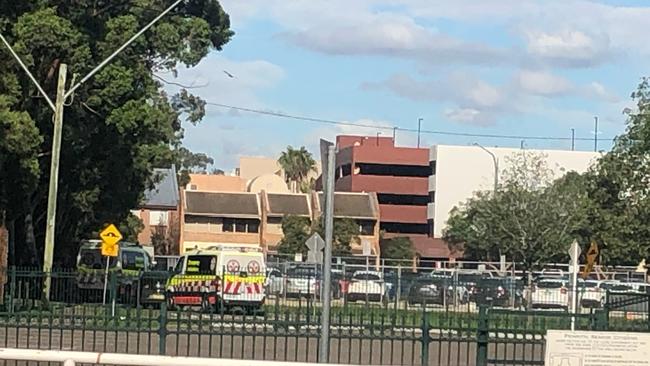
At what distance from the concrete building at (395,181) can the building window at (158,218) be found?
17593mm

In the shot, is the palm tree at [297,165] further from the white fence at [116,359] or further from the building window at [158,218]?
the white fence at [116,359]

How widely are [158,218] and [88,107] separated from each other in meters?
63.0

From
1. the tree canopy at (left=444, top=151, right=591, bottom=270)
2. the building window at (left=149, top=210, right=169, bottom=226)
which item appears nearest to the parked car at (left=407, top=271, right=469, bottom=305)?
the tree canopy at (left=444, top=151, right=591, bottom=270)

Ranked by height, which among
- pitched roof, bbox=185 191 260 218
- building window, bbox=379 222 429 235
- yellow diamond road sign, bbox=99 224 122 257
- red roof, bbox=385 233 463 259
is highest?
pitched roof, bbox=185 191 260 218

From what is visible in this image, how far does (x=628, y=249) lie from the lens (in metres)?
43.1

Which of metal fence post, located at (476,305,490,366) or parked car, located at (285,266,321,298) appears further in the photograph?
parked car, located at (285,266,321,298)

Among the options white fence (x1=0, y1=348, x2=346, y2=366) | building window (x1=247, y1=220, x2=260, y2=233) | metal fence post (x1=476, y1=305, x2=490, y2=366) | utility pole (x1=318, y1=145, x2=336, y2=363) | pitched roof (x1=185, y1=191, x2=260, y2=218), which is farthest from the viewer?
building window (x1=247, y1=220, x2=260, y2=233)

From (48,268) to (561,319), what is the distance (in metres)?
16.4

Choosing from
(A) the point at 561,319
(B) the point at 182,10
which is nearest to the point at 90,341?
(A) the point at 561,319

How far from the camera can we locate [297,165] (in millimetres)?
126500

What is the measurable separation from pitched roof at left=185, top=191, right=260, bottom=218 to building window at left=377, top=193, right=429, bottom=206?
1566cm

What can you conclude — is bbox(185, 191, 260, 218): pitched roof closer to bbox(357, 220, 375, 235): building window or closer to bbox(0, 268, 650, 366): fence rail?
bbox(357, 220, 375, 235): building window

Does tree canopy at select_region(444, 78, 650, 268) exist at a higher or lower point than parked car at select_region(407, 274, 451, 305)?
higher

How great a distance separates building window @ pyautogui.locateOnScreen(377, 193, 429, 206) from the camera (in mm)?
110688
